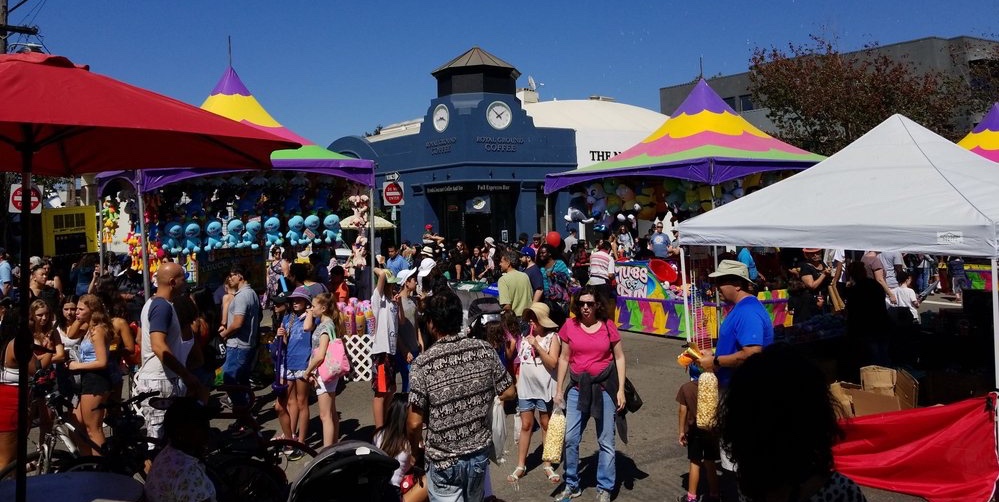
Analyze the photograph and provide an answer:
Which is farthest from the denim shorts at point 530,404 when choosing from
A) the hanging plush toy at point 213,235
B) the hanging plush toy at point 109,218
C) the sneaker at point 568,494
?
the hanging plush toy at point 109,218

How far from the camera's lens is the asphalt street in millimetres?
5832

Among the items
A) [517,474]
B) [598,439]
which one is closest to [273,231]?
[517,474]

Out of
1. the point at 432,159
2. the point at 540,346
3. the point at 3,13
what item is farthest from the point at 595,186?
the point at 432,159

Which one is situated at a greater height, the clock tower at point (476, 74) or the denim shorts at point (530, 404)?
the clock tower at point (476, 74)

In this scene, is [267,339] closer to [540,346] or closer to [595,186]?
[540,346]

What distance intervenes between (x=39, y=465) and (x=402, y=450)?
2981 mm

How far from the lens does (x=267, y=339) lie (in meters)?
10.1

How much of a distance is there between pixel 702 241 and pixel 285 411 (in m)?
4.16

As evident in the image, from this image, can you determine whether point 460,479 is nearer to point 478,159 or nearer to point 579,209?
point 579,209

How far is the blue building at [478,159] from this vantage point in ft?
91.8

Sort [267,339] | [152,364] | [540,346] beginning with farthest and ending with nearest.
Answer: [267,339] → [540,346] → [152,364]

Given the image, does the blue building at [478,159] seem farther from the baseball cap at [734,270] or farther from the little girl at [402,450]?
the little girl at [402,450]

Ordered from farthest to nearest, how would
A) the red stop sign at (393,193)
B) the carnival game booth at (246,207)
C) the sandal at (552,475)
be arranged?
the red stop sign at (393,193) → the carnival game booth at (246,207) → the sandal at (552,475)

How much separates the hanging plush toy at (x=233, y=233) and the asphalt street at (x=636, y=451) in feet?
7.30
